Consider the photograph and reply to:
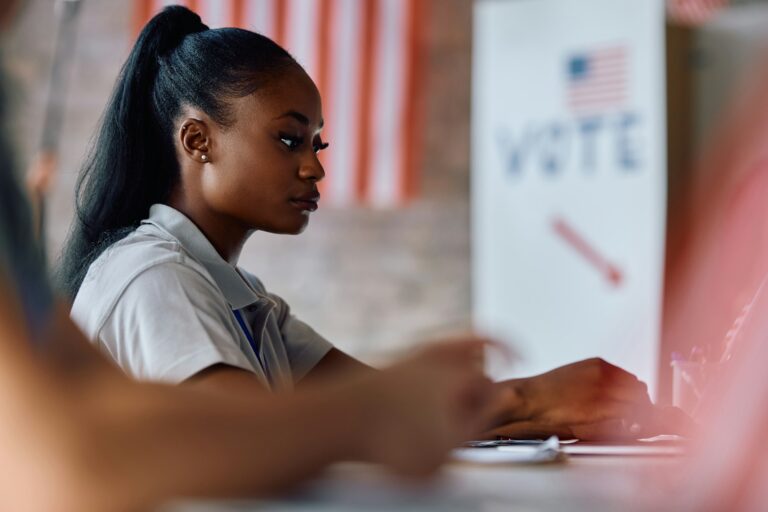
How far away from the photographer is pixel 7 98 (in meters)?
0.39

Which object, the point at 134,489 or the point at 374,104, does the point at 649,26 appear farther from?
the point at 134,489

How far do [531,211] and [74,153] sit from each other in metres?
1.99

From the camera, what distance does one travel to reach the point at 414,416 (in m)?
0.49

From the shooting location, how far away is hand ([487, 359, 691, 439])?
1146 millimetres

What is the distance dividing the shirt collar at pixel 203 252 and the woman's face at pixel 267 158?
0.06 metres

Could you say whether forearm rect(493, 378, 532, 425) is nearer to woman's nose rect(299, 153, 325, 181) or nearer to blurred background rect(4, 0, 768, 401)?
woman's nose rect(299, 153, 325, 181)

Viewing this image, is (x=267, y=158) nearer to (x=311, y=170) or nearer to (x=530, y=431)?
(x=311, y=170)

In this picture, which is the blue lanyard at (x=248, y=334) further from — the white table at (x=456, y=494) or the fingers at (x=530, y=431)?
the white table at (x=456, y=494)

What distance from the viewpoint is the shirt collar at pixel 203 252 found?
44.5 inches

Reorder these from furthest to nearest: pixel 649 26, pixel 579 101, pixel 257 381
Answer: pixel 579 101, pixel 649 26, pixel 257 381

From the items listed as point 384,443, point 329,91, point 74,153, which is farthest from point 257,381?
point 74,153

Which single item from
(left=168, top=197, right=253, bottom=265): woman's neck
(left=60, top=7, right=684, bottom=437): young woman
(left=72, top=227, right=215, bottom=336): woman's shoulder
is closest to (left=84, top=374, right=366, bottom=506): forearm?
(left=72, top=227, right=215, bottom=336): woman's shoulder

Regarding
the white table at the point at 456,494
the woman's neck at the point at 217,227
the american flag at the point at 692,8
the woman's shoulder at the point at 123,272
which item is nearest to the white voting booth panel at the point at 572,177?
the american flag at the point at 692,8

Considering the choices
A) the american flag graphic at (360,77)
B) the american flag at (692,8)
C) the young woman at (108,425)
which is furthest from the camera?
the american flag at (692,8)
